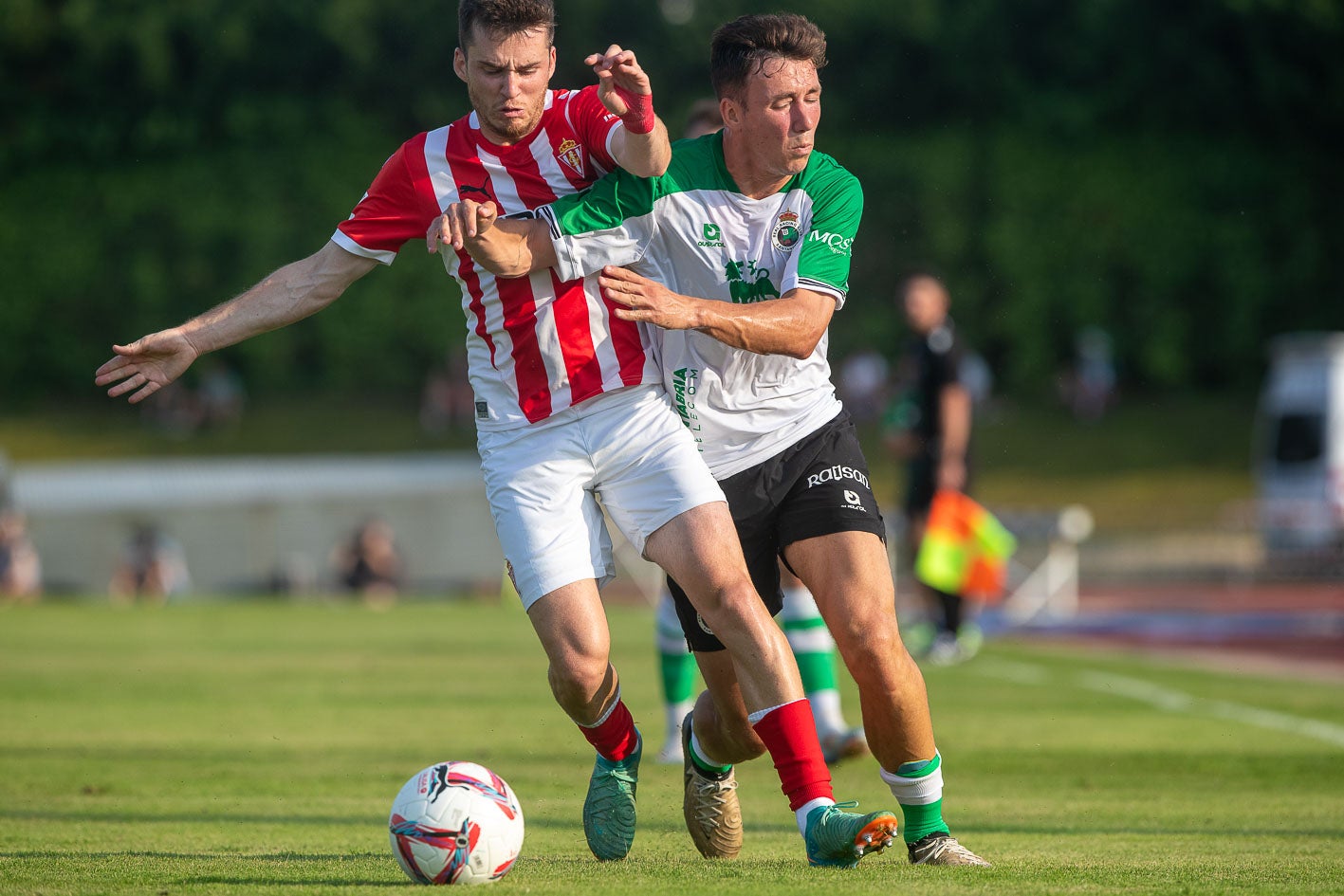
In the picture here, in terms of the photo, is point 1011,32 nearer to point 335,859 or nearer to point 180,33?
point 180,33

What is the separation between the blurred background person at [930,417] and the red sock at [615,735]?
708 centimetres

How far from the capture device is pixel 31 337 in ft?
143

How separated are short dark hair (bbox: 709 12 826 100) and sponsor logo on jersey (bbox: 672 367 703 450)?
3.17 feet

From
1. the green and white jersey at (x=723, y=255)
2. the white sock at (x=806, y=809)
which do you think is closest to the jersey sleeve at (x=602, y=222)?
the green and white jersey at (x=723, y=255)

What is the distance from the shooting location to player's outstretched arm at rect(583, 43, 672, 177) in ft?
16.9

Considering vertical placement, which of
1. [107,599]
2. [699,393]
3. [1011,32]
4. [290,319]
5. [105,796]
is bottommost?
[107,599]

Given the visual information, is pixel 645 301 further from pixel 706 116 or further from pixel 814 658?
pixel 814 658

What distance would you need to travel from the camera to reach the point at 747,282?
18.5 ft

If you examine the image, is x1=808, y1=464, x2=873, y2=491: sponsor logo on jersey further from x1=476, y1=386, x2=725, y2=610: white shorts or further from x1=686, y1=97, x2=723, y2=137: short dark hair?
x1=686, y1=97, x2=723, y2=137: short dark hair

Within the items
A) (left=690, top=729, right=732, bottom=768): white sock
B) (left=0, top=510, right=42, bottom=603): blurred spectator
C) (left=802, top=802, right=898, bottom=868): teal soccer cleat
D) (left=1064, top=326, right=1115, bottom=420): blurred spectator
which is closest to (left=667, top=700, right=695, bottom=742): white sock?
(left=690, top=729, right=732, bottom=768): white sock

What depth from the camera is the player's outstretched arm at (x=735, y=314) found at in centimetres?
509

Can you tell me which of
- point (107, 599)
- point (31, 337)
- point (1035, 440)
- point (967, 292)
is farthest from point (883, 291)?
point (31, 337)

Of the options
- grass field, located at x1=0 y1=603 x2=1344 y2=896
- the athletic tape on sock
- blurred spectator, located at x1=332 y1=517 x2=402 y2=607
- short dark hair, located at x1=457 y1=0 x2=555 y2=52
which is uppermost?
short dark hair, located at x1=457 y1=0 x2=555 y2=52

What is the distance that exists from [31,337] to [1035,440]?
86.4 feet
